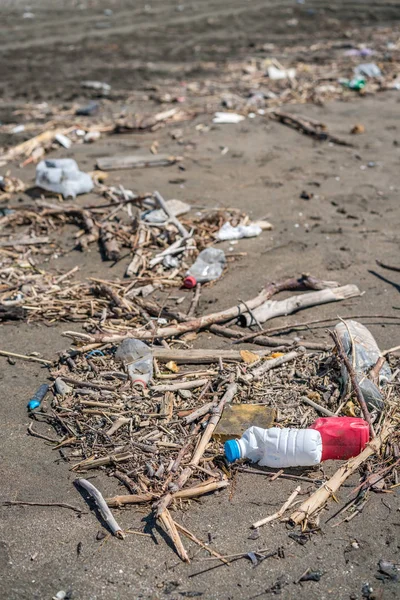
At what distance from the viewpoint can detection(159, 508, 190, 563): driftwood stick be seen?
319cm

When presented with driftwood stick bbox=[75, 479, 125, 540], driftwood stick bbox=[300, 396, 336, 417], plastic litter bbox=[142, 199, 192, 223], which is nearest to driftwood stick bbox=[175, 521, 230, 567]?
driftwood stick bbox=[75, 479, 125, 540]

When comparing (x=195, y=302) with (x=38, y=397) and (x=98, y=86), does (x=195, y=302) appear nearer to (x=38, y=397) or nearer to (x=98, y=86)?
(x=38, y=397)

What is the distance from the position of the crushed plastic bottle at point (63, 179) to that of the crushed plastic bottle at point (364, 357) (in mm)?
3626

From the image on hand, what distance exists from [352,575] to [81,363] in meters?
2.21

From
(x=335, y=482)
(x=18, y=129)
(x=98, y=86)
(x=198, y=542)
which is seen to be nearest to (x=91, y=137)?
(x=18, y=129)

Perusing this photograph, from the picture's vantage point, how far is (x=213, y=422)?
3863 mm

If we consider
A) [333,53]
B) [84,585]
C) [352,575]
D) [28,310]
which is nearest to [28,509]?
[84,585]

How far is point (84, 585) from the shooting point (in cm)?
308

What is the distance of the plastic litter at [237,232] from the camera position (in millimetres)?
6326

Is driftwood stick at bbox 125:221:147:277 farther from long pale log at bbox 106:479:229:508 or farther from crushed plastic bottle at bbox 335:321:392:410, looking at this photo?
long pale log at bbox 106:479:229:508

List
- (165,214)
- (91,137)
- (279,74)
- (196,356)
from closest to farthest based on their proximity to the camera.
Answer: (196,356)
(165,214)
(91,137)
(279,74)

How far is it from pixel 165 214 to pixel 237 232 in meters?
0.73

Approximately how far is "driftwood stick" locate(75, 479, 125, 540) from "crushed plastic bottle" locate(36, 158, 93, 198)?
424 centimetres

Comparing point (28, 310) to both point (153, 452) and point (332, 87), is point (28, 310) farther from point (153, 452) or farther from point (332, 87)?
point (332, 87)
